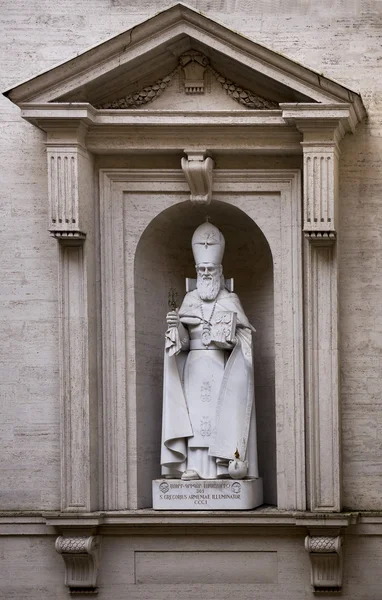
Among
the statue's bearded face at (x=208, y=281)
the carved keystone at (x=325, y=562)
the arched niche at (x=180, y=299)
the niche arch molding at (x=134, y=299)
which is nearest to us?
the carved keystone at (x=325, y=562)

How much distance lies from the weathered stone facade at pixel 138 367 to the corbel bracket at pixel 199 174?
13 cm

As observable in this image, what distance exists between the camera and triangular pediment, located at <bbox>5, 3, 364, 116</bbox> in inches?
505

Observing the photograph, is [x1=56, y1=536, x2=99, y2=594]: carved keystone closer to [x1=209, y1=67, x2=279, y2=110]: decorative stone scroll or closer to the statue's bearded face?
the statue's bearded face

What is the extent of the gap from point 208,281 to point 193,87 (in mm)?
1517

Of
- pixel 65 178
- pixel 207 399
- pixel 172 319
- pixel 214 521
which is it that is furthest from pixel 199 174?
pixel 214 521

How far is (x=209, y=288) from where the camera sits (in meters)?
13.5

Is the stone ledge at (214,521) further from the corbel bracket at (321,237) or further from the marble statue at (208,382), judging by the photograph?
the corbel bracket at (321,237)

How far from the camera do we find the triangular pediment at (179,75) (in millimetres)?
12820

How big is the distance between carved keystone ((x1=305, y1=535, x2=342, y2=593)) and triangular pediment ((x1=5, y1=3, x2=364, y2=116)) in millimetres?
3257

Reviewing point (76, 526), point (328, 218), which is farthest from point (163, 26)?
point (76, 526)

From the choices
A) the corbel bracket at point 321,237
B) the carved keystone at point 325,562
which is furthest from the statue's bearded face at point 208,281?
the carved keystone at point 325,562

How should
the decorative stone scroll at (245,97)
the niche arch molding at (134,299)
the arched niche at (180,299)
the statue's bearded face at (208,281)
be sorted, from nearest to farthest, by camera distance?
the decorative stone scroll at (245,97), the niche arch molding at (134,299), the statue's bearded face at (208,281), the arched niche at (180,299)

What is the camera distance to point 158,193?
44.3 feet

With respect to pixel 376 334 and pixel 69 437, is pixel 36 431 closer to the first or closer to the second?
pixel 69 437
